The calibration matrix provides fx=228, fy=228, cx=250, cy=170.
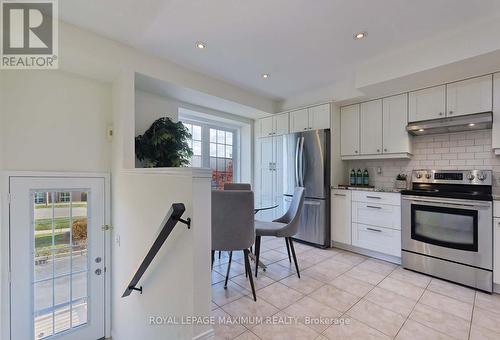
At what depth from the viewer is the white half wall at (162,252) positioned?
129 cm

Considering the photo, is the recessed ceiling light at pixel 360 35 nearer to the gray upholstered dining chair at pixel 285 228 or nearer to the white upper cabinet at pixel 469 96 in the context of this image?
the white upper cabinet at pixel 469 96

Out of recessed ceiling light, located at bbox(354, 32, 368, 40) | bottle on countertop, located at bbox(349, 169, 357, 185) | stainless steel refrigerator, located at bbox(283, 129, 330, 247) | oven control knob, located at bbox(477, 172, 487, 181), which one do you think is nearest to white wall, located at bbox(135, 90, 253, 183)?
stainless steel refrigerator, located at bbox(283, 129, 330, 247)

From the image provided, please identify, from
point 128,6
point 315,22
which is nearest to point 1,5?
point 128,6

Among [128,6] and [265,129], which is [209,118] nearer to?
[265,129]

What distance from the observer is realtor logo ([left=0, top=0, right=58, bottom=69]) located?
1.83 metres

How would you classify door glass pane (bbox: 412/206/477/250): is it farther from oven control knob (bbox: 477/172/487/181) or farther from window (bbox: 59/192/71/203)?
window (bbox: 59/192/71/203)

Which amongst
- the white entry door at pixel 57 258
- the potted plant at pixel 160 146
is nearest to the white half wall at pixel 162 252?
the white entry door at pixel 57 258

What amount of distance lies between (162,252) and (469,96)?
3.70m

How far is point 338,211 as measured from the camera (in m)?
3.66

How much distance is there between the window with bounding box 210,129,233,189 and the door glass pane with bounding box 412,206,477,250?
10.6 feet

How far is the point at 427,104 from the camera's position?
301cm

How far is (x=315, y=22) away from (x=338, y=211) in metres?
2.67

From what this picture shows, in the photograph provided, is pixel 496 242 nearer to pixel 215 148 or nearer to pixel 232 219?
pixel 232 219

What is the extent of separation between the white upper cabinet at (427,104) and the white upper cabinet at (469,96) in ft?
0.19
